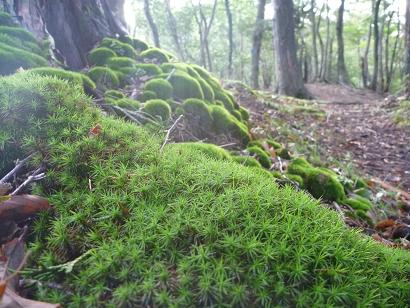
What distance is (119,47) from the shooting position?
585cm

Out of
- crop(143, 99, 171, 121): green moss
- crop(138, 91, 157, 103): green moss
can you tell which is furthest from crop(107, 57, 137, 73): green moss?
crop(143, 99, 171, 121): green moss

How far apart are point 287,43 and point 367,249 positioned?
11.7m

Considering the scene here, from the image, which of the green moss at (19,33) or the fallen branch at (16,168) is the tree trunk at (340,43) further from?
the fallen branch at (16,168)

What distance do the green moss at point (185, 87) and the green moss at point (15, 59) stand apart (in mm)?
1739

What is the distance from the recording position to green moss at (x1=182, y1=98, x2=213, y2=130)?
4832mm

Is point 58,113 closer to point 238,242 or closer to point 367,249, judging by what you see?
point 238,242

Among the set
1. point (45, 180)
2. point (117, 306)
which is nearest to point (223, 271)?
point (117, 306)

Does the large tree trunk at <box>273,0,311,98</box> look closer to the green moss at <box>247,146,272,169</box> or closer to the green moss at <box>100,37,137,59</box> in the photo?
the green moss at <box>100,37,137,59</box>

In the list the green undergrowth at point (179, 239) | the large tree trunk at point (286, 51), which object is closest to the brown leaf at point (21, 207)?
the green undergrowth at point (179, 239)

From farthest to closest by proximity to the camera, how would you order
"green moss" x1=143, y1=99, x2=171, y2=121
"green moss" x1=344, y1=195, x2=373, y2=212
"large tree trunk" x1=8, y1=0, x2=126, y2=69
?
1. "large tree trunk" x1=8, y1=0, x2=126, y2=69
2. "green moss" x1=143, y1=99, x2=171, y2=121
3. "green moss" x1=344, y1=195, x2=373, y2=212

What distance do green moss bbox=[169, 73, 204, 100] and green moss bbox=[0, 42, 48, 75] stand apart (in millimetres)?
1739

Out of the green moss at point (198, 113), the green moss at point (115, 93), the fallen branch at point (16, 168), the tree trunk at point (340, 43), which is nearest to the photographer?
the fallen branch at point (16, 168)

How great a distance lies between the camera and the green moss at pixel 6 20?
5004 millimetres

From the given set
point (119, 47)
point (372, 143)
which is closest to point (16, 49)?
point (119, 47)
